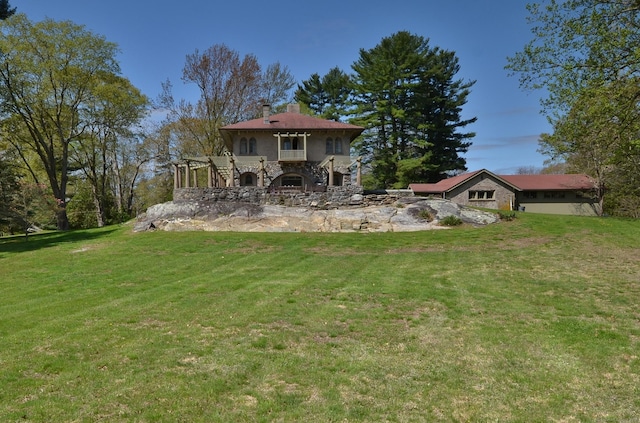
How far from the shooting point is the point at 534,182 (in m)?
34.8

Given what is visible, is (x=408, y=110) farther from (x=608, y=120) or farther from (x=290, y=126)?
(x=608, y=120)

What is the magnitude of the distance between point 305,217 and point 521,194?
926 inches

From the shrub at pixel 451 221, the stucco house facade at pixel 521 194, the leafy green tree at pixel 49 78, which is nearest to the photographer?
the shrub at pixel 451 221

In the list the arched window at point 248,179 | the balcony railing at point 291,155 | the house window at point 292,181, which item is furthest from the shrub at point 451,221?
the arched window at point 248,179

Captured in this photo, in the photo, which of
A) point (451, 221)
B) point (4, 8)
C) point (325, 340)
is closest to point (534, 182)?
point (451, 221)

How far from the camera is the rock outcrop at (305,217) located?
20266mm

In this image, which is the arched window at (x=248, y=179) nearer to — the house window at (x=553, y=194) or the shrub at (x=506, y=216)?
the shrub at (x=506, y=216)

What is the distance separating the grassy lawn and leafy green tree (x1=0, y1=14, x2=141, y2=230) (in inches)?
776

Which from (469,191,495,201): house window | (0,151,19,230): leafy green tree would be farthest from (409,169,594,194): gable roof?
(0,151,19,230): leafy green tree

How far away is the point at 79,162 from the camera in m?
34.6

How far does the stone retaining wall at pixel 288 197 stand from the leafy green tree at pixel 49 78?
11.3 meters

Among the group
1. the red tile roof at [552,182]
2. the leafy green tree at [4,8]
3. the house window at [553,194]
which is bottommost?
the house window at [553,194]

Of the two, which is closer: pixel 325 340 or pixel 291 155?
pixel 325 340

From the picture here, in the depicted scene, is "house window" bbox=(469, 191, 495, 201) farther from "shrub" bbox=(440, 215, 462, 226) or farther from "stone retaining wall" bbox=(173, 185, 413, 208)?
"shrub" bbox=(440, 215, 462, 226)
